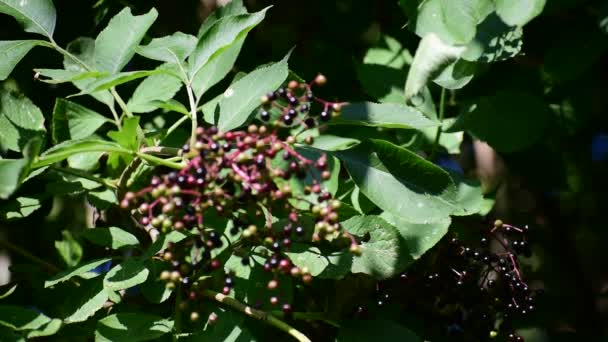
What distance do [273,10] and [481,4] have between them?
110cm

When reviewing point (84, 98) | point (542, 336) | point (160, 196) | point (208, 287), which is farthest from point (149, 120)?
point (542, 336)

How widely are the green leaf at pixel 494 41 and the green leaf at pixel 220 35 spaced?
39 cm

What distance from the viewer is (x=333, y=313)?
4.93ft

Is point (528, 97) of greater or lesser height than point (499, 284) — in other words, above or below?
above

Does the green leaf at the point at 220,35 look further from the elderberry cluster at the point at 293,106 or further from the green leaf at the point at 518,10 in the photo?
the green leaf at the point at 518,10

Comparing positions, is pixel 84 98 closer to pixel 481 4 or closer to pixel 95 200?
pixel 95 200

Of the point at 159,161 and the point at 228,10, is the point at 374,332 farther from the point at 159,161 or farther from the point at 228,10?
the point at 228,10

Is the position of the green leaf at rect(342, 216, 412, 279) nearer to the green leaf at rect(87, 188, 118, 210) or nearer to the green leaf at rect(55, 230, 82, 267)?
the green leaf at rect(87, 188, 118, 210)

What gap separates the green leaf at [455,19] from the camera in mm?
1499

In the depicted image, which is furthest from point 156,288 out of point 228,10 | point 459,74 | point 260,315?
point 459,74

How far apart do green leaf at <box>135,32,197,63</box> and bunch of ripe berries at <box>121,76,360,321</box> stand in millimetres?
237

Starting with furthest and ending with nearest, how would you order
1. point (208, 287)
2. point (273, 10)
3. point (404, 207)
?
1. point (273, 10)
2. point (208, 287)
3. point (404, 207)

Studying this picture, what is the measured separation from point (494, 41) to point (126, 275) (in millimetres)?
741

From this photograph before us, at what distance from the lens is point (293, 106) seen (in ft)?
4.35
